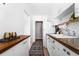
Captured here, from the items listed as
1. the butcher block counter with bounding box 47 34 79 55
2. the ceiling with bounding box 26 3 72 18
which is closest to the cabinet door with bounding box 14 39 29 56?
the butcher block counter with bounding box 47 34 79 55

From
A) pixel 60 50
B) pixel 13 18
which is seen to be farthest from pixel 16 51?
pixel 13 18

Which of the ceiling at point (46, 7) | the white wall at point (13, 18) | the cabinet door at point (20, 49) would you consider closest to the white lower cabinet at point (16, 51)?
the cabinet door at point (20, 49)

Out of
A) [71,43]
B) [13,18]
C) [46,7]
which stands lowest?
[71,43]

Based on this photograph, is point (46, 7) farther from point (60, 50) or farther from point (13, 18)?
point (60, 50)

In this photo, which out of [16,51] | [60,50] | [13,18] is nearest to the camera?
[16,51]

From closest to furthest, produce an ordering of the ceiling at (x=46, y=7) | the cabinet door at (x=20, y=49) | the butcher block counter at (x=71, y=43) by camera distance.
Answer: the butcher block counter at (x=71, y=43) < the cabinet door at (x=20, y=49) < the ceiling at (x=46, y=7)

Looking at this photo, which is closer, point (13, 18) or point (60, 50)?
point (60, 50)

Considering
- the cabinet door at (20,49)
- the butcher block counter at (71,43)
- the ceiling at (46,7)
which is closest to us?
the butcher block counter at (71,43)

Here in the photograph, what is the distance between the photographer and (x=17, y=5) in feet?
13.2

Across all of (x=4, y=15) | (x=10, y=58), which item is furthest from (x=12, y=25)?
(x=10, y=58)

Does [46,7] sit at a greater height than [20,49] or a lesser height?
greater

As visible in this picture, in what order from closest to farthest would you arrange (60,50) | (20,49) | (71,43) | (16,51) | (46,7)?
(71,43) → (16,51) → (60,50) → (20,49) → (46,7)

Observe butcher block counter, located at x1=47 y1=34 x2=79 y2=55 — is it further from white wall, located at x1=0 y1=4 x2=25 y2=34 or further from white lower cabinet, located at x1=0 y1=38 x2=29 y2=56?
white wall, located at x1=0 y1=4 x2=25 y2=34

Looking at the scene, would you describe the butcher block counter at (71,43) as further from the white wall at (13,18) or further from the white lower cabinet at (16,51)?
the white wall at (13,18)
